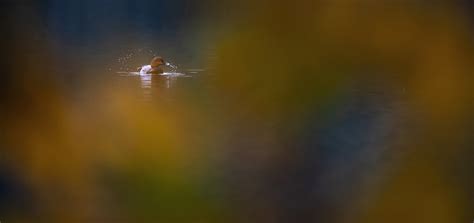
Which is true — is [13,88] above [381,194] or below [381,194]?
above

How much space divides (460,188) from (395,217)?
7.9 inches

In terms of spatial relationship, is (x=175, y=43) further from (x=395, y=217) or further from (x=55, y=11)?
(x=395, y=217)

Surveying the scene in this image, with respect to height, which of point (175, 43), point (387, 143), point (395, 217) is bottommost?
point (395, 217)

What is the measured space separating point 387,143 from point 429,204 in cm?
20

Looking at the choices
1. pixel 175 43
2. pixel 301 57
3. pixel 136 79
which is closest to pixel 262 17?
pixel 301 57

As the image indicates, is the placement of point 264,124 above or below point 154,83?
below

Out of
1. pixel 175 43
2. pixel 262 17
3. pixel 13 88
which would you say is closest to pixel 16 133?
pixel 13 88

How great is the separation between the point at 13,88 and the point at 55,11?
9.8 inches

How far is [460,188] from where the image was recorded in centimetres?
133

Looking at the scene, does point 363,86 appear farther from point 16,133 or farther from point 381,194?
point 16,133

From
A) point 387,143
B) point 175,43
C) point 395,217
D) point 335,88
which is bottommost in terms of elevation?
point 395,217

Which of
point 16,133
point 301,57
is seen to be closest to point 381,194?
point 301,57

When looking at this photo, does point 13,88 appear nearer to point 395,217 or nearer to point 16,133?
point 16,133

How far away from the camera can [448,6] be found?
4.56 ft
